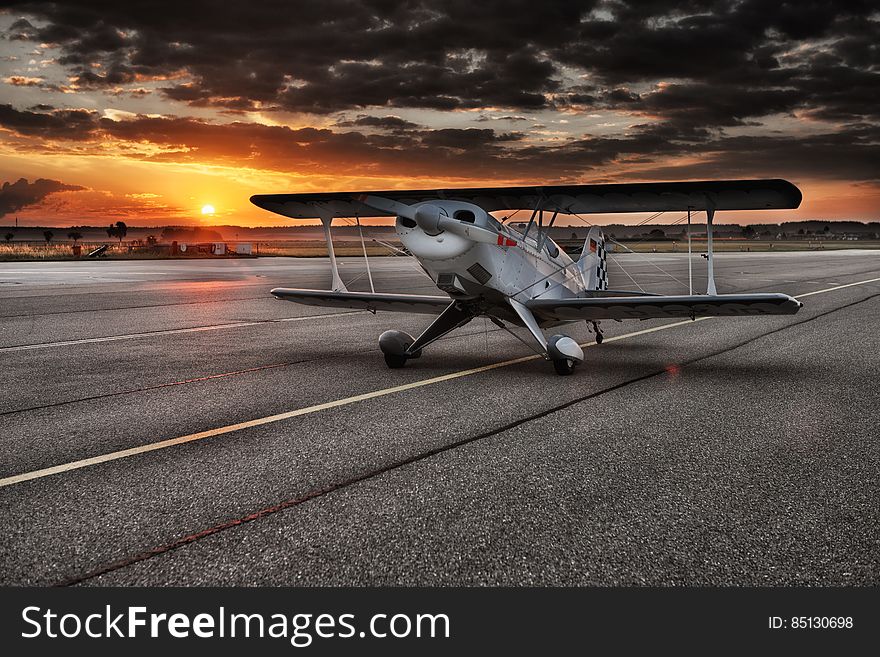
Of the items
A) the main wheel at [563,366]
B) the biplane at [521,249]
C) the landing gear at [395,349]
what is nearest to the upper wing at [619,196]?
the biplane at [521,249]

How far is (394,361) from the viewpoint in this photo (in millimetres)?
8859

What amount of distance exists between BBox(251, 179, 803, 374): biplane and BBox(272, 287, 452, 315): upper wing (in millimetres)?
30

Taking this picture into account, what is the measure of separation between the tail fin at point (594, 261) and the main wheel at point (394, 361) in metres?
3.54

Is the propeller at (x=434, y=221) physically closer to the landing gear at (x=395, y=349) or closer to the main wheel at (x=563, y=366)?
the main wheel at (x=563, y=366)

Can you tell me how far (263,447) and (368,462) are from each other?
92 centimetres

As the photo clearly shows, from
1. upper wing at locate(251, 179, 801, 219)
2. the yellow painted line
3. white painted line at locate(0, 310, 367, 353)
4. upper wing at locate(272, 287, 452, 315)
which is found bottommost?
the yellow painted line

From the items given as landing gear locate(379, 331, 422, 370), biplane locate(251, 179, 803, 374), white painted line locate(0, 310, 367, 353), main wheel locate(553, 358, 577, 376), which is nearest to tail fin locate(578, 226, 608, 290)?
biplane locate(251, 179, 803, 374)

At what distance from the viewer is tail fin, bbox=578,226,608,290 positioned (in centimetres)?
1099

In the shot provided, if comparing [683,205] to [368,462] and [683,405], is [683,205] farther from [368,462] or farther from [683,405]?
[368,462]

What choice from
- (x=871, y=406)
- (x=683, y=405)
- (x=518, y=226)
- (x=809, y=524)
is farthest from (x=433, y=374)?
(x=809, y=524)

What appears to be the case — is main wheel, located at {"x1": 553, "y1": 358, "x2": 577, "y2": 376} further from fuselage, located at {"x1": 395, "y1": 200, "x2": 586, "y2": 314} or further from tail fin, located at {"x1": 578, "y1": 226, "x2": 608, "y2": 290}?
tail fin, located at {"x1": 578, "y1": 226, "x2": 608, "y2": 290}

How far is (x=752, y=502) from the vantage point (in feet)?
13.5

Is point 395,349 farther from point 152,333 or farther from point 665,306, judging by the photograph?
point 152,333

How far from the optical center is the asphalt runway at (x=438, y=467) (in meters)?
3.31
